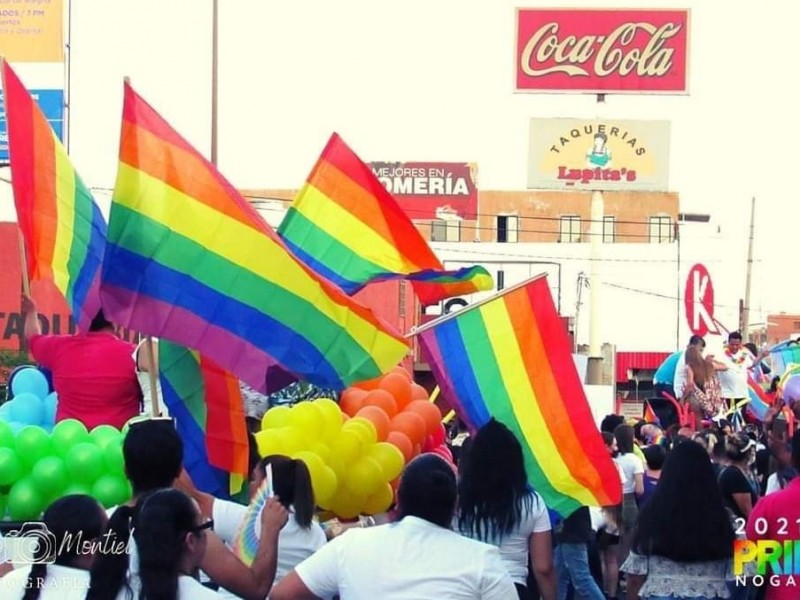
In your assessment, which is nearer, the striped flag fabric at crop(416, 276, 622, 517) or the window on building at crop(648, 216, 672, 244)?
the striped flag fabric at crop(416, 276, 622, 517)

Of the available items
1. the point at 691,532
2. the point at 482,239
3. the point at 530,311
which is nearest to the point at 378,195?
the point at 530,311

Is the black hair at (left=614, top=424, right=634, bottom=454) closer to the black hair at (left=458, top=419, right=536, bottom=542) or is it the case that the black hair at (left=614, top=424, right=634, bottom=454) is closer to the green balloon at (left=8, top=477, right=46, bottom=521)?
the black hair at (left=458, top=419, right=536, bottom=542)

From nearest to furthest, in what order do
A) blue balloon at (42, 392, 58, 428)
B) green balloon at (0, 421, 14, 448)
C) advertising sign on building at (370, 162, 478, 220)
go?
green balloon at (0, 421, 14, 448)
blue balloon at (42, 392, 58, 428)
advertising sign on building at (370, 162, 478, 220)

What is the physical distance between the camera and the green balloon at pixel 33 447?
7539 millimetres

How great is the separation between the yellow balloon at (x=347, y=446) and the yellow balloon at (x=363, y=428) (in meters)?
0.04

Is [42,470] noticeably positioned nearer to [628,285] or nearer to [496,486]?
[496,486]

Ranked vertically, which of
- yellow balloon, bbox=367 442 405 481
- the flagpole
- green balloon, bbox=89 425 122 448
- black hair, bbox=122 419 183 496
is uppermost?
the flagpole

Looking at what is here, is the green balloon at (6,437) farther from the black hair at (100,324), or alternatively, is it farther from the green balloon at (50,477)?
the black hair at (100,324)

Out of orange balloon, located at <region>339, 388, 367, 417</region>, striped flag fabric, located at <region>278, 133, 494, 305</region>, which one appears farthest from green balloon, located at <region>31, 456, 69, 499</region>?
striped flag fabric, located at <region>278, 133, 494, 305</region>

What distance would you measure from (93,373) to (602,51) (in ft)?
141

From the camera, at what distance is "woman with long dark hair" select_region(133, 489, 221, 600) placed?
455 centimetres

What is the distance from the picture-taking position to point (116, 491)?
291 inches

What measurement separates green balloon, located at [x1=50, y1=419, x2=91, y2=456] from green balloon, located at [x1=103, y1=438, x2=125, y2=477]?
0.20 m

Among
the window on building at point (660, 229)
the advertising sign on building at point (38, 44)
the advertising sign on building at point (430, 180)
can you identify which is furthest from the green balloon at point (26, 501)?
the advertising sign on building at point (430, 180)
